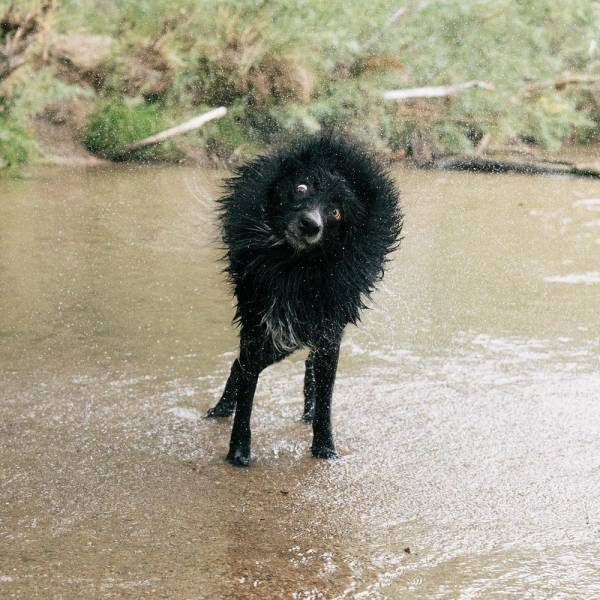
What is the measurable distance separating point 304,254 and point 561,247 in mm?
5290

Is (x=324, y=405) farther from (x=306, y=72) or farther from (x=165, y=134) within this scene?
(x=306, y=72)

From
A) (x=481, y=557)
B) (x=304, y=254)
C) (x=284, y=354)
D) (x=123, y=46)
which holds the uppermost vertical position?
(x=123, y=46)

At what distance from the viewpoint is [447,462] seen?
4078 millimetres

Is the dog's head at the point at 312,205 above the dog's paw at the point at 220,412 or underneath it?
above

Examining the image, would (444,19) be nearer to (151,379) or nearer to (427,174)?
(427,174)

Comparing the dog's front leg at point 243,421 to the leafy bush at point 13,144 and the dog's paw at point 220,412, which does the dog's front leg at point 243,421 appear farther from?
the leafy bush at point 13,144

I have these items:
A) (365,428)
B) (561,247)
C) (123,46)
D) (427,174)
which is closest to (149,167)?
(123,46)

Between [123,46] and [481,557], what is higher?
[123,46]

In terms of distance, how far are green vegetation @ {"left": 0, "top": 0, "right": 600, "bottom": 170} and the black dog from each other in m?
7.18

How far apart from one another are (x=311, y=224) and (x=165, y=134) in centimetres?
877

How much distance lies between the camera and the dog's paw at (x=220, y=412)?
4500 mm

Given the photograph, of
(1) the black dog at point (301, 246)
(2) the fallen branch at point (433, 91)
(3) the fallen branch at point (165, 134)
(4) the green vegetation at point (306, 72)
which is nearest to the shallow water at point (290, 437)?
(1) the black dog at point (301, 246)

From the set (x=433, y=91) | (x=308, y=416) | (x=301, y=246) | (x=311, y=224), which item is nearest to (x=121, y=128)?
(x=433, y=91)

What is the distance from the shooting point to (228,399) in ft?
14.7
